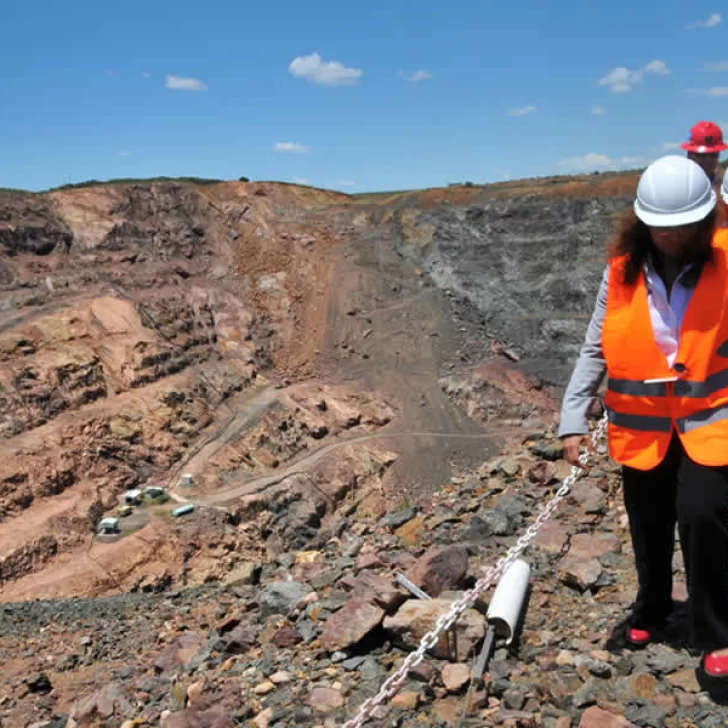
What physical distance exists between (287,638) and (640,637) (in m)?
Result: 2.40

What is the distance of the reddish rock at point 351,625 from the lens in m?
4.48

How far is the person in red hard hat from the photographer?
6.02 metres

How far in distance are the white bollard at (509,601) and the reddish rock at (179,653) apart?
8.89 ft

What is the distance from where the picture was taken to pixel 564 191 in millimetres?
30953

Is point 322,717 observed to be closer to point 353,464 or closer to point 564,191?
point 353,464

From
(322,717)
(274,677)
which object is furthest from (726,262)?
(274,677)

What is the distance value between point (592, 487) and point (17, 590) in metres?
12.4

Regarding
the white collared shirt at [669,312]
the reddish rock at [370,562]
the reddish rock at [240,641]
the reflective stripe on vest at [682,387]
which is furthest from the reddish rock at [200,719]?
the white collared shirt at [669,312]

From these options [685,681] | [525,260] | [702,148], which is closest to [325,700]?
[685,681]

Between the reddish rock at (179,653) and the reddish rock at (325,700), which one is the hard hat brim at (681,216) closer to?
the reddish rock at (325,700)

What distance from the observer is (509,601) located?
169 inches

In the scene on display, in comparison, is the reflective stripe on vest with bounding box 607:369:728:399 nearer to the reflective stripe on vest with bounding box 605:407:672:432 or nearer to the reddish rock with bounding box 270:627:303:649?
the reflective stripe on vest with bounding box 605:407:672:432

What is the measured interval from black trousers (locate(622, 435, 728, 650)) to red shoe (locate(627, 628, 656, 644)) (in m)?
0.10

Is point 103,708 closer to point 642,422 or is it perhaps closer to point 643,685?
point 643,685
